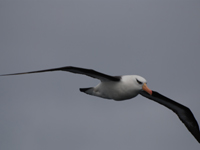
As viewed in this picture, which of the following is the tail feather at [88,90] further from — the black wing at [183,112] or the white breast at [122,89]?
the black wing at [183,112]

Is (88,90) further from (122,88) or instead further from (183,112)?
(183,112)

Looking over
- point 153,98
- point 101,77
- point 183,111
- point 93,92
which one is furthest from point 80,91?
point 183,111

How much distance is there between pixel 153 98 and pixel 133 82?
15.7 feet

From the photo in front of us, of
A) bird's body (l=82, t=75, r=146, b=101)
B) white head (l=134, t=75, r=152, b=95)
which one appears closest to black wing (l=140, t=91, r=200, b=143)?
white head (l=134, t=75, r=152, b=95)

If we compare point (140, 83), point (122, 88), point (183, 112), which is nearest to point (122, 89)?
point (122, 88)

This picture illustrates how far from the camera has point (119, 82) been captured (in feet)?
45.2

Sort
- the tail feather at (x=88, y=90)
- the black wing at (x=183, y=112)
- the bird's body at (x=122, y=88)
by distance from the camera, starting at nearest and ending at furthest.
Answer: the bird's body at (x=122, y=88)
the tail feather at (x=88, y=90)
the black wing at (x=183, y=112)

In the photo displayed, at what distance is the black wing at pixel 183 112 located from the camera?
18.0 m

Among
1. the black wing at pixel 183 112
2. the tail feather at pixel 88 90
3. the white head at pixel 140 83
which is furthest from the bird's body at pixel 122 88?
the black wing at pixel 183 112

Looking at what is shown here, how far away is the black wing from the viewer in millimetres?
17959

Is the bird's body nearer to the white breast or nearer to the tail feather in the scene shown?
the white breast

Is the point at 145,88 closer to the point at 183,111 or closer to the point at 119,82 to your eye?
the point at 119,82

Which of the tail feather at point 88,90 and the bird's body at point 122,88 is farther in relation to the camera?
the tail feather at point 88,90

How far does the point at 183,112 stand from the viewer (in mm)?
18328
